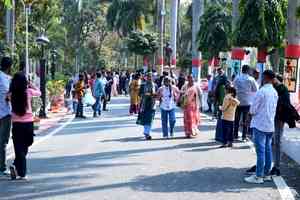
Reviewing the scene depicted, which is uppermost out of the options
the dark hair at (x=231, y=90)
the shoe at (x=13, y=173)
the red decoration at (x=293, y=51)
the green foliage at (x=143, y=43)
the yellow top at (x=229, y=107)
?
the green foliage at (x=143, y=43)

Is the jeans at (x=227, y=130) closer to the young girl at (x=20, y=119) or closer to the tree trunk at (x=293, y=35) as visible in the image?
the tree trunk at (x=293, y=35)

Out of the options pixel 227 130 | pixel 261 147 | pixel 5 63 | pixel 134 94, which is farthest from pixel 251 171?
pixel 134 94

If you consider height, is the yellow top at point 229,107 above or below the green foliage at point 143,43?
below

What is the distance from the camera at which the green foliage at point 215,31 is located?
34.4m

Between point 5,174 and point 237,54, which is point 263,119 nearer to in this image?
point 5,174

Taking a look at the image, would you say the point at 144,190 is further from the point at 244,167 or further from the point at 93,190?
the point at 244,167

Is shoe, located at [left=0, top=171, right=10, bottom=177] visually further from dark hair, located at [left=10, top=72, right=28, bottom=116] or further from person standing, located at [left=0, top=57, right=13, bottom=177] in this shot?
dark hair, located at [left=10, top=72, right=28, bottom=116]

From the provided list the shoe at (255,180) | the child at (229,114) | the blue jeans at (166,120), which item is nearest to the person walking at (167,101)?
the blue jeans at (166,120)

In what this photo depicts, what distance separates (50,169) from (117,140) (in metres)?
5.66

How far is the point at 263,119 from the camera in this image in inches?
450

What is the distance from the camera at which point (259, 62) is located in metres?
23.0

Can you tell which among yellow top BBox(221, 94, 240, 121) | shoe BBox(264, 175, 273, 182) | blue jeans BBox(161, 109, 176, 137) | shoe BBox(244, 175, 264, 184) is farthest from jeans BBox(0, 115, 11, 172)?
blue jeans BBox(161, 109, 176, 137)

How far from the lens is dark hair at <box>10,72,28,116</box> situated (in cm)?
1138

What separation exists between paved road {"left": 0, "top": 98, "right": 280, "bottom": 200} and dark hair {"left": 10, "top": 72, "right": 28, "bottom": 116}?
3.91 feet
